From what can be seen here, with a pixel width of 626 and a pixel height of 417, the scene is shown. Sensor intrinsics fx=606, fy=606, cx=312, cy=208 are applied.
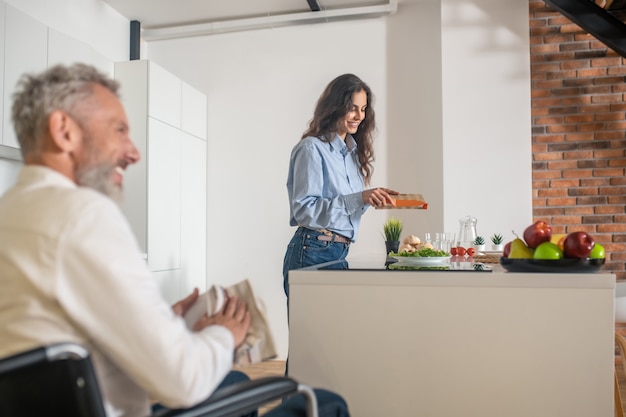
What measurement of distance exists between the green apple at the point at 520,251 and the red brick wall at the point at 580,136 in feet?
9.76

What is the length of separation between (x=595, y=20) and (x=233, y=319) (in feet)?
13.5

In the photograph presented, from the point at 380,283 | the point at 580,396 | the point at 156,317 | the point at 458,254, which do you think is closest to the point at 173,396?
the point at 156,317

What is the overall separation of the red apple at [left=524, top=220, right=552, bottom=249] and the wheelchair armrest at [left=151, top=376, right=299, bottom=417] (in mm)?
897

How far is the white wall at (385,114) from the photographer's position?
4.49 meters

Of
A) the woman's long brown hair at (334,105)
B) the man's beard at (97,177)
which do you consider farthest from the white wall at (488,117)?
the man's beard at (97,177)

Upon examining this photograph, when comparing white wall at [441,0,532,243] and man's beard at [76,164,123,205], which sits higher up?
white wall at [441,0,532,243]

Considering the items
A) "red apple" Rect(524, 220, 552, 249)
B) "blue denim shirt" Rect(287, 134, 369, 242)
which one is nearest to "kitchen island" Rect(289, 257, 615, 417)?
"red apple" Rect(524, 220, 552, 249)

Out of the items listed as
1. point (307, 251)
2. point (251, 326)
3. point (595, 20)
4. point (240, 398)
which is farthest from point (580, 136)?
point (240, 398)

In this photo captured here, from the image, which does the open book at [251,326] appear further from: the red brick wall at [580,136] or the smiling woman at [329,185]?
the red brick wall at [580,136]

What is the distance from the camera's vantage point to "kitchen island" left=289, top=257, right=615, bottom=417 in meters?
1.50

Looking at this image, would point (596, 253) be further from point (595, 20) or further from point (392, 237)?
point (595, 20)

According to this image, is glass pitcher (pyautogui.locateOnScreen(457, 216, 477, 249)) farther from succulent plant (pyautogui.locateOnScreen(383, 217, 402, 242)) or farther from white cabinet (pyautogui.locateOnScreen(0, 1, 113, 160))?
white cabinet (pyautogui.locateOnScreen(0, 1, 113, 160))

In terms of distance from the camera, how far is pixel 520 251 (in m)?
1.67

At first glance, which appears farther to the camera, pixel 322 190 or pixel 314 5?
pixel 314 5
